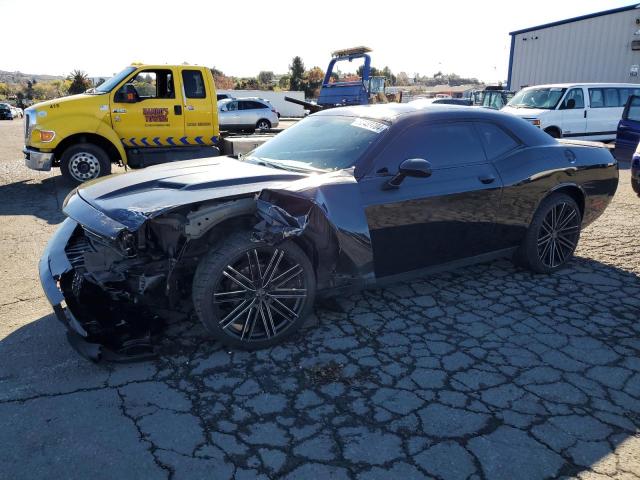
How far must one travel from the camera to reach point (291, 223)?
9.87 ft

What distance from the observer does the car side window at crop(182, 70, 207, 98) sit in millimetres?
8883

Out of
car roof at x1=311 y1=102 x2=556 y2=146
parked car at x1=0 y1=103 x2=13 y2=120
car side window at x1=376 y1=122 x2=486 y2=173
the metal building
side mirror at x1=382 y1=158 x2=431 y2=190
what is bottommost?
side mirror at x1=382 y1=158 x2=431 y2=190

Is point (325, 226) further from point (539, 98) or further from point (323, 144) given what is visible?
point (539, 98)

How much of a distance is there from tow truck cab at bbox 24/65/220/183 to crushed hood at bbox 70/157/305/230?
16.4 feet

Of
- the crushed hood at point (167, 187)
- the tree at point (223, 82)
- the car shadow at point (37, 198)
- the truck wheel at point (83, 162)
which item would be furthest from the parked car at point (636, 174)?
the tree at point (223, 82)

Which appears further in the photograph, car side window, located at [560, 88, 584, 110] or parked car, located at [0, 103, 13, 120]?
parked car, located at [0, 103, 13, 120]

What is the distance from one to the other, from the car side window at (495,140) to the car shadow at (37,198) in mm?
5390

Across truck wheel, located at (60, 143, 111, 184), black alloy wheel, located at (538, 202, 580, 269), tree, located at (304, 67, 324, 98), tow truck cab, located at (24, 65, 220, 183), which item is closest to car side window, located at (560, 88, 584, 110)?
tow truck cab, located at (24, 65, 220, 183)

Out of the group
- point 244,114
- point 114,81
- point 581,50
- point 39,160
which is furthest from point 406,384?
point 581,50

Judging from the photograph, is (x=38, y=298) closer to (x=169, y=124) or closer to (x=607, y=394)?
(x=607, y=394)

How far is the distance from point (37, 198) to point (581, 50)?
23.1 meters

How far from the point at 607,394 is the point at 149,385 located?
8.73 ft

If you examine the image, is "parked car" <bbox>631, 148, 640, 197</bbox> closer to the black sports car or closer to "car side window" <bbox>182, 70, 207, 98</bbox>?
the black sports car

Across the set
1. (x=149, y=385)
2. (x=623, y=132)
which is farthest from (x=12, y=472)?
(x=623, y=132)
